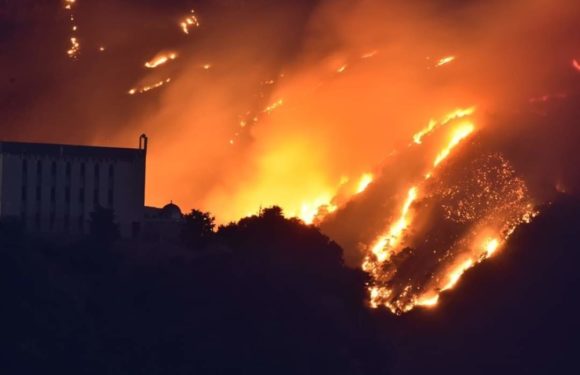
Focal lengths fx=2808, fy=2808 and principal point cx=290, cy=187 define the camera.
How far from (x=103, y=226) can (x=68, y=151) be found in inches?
266

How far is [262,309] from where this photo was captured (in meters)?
156

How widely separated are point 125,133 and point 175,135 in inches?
137

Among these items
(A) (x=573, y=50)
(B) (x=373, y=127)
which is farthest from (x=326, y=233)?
(A) (x=573, y=50)

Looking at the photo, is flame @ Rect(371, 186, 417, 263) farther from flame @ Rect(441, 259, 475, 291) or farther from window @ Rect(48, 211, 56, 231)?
window @ Rect(48, 211, 56, 231)

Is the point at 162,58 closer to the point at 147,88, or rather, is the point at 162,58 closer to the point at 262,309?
the point at 147,88

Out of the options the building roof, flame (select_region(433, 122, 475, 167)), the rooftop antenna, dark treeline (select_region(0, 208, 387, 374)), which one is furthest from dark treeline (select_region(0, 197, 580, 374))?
flame (select_region(433, 122, 475, 167))

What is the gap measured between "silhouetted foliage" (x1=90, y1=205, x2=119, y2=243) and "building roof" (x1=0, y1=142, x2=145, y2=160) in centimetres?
488

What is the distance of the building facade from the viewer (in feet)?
542

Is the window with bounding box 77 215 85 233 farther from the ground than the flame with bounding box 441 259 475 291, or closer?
farther from the ground

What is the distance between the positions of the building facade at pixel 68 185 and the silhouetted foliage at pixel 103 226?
6.81 ft

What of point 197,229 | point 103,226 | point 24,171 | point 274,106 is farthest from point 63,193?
point 274,106

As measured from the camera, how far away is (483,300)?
166375mm

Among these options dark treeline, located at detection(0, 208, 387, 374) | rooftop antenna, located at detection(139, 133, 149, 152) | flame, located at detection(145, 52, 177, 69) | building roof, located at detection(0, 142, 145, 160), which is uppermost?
flame, located at detection(145, 52, 177, 69)

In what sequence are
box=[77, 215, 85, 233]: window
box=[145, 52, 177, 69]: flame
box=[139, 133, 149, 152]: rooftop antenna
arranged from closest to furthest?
box=[77, 215, 85, 233]: window
box=[139, 133, 149, 152]: rooftop antenna
box=[145, 52, 177, 69]: flame
